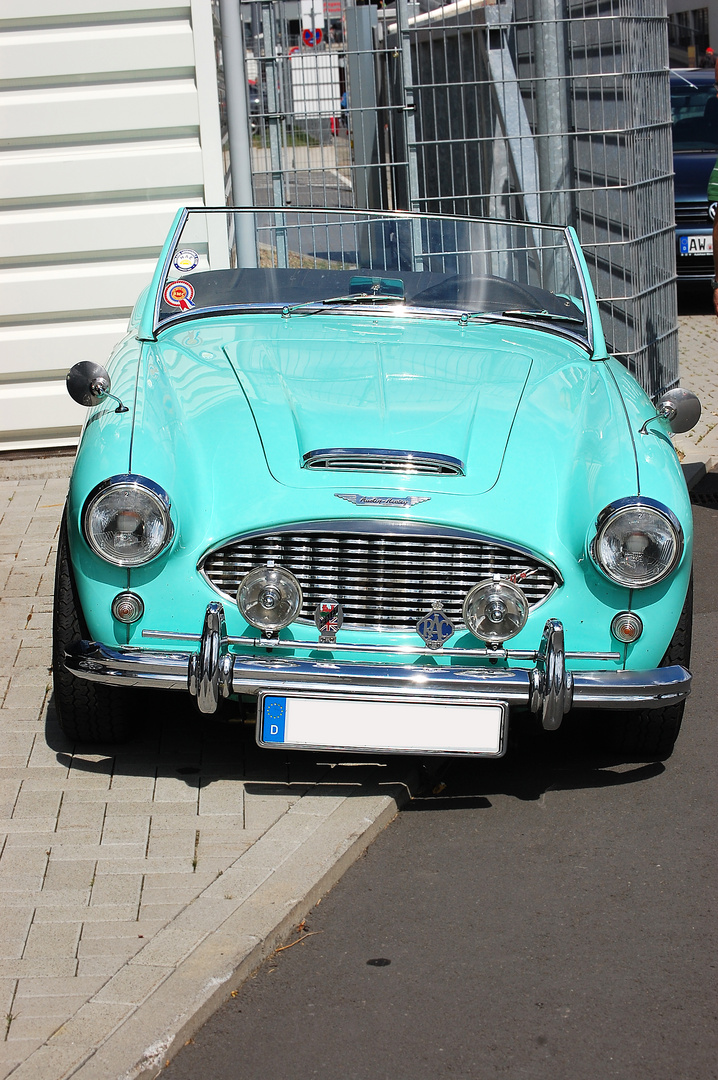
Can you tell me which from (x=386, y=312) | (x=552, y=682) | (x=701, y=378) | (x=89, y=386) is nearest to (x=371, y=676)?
(x=552, y=682)

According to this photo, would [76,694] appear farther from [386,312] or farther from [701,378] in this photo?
[701,378]

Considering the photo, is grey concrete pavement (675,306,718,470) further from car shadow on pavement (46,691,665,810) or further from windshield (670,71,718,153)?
car shadow on pavement (46,691,665,810)

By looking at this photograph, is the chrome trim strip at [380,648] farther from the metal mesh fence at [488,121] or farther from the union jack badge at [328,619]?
the metal mesh fence at [488,121]

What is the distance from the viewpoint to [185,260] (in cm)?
495

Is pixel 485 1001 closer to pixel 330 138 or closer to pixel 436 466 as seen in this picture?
pixel 436 466

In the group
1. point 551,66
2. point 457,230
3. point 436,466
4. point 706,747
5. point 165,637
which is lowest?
point 706,747

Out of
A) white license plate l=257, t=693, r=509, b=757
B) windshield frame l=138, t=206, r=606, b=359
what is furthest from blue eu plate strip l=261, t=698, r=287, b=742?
windshield frame l=138, t=206, r=606, b=359

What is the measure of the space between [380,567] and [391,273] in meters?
2.07

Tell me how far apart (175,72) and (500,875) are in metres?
5.39

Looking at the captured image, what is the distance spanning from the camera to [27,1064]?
8.11ft

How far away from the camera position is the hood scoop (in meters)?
3.63

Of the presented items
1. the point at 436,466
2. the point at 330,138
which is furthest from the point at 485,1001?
the point at 330,138

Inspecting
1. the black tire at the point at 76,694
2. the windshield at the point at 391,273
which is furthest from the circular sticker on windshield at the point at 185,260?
the black tire at the point at 76,694

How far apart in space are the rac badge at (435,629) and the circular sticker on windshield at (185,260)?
210 centimetres
